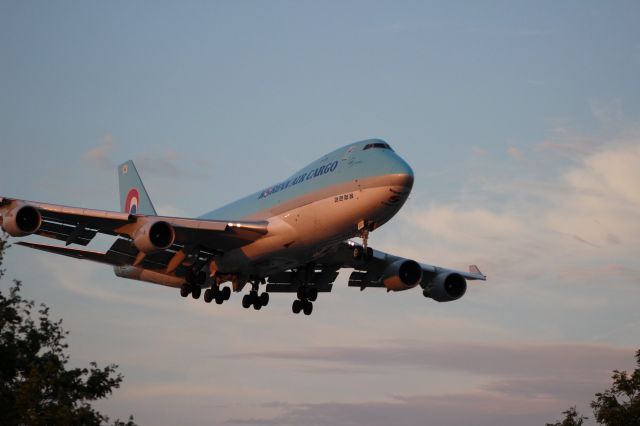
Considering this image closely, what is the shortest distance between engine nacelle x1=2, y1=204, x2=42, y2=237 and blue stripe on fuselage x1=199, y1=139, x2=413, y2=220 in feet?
33.4

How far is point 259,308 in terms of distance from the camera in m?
56.7

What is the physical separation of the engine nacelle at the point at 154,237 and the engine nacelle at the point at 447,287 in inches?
715

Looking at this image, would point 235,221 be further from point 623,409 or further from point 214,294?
point 623,409

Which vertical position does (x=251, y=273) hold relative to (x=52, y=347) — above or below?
above

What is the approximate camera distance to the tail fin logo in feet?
216

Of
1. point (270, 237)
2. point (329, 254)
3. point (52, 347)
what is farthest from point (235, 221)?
point (52, 347)

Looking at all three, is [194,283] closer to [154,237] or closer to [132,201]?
[154,237]

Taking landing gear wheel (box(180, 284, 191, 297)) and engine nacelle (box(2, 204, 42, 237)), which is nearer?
engine nacelle (box(2, 204, 42, 237))

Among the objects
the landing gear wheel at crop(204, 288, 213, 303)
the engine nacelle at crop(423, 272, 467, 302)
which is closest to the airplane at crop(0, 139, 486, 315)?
the landing gear wheel at crop(204, 288, 213, 303)

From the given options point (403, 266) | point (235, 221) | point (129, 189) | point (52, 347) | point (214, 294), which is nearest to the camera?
point (52, 347)

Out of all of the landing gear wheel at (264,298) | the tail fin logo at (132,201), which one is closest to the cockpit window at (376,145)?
the landing gear wheel at (264,298)

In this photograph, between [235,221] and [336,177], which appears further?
[235,221]

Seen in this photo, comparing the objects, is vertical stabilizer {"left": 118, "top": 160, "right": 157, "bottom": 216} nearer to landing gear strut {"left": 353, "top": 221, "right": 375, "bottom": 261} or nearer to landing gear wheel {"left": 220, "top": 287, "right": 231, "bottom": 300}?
landing gear wheel {"left": 220, "top": 287, "right": 231, "bottom": 300}

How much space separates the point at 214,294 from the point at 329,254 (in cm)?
614
